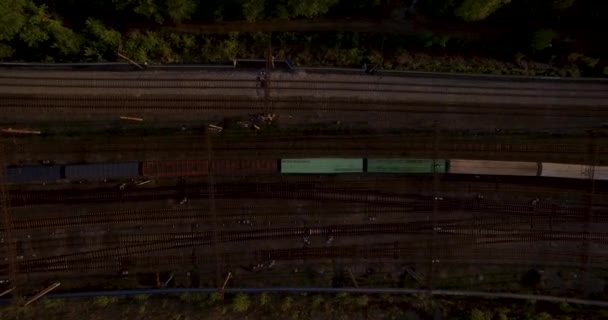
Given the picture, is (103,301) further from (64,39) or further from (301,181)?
(64,39)

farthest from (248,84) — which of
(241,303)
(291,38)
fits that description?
(241,303)

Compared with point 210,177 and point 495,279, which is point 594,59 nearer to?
point 495,279

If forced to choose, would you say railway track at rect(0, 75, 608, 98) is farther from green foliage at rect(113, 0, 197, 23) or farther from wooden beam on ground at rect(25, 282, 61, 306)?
wooden beam on ground at rect(25, 282, 61, 306)

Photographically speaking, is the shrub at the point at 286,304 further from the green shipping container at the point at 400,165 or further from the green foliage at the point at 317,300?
the green shipping container at the point at 400,165

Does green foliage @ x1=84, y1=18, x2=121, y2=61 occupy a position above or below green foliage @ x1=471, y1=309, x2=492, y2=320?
above

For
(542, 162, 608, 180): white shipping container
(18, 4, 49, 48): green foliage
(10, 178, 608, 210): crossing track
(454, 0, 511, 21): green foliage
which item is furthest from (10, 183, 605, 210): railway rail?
(454, 0, 511, 21): green foliage

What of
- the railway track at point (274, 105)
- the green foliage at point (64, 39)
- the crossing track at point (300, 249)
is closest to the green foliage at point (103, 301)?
the crossing track at point (300, 249)
